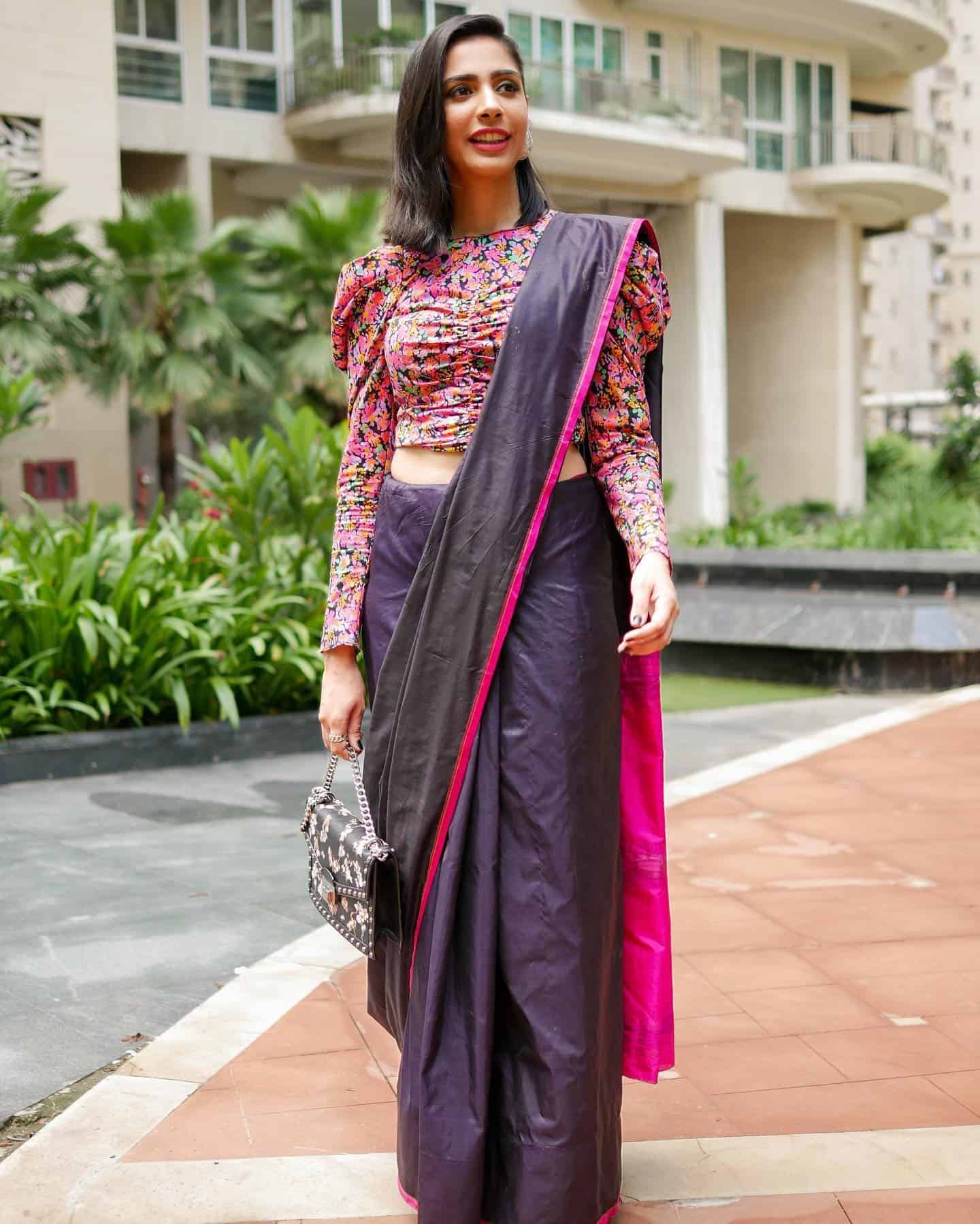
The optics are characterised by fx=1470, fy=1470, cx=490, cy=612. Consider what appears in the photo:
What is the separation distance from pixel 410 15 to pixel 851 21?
919 cm

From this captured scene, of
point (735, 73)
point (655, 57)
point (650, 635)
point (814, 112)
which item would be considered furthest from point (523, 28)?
point (650, 635)

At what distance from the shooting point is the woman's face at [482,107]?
229 centimetres

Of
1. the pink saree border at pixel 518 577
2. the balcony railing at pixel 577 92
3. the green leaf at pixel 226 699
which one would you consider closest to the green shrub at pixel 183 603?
the green leaf at pixel 226 699

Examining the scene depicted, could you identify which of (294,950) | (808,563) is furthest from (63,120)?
(294,950)

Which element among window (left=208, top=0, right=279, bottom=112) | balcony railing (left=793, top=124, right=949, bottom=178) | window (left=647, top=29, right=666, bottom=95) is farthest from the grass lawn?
balcony railing (left=793, top=124, right=949, bottom=178)

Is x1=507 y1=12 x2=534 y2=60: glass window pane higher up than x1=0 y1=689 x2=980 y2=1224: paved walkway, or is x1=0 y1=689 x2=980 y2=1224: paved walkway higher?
x1=507 y1=12 x2=534 y2=60: glass window pane

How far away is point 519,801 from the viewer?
219 centimetres

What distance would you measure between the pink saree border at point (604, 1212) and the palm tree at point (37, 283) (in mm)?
15228

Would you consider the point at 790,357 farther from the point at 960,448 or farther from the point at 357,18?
the point at 357,18

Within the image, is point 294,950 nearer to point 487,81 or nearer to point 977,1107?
point 977,1107

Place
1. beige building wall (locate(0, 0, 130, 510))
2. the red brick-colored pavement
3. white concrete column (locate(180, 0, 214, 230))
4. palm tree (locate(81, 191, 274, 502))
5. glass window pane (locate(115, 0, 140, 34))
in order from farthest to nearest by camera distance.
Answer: white concrete column (locate(180, 0, 214, 230)) → glass window pane (locate(115, 0, 140, 34)) → beige building wall (locate(0, 0, 130, 510)) → palm tree (locate(81, 191, 274, 502)) → the red brick-colored pavement

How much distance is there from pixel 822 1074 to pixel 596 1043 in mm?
1021

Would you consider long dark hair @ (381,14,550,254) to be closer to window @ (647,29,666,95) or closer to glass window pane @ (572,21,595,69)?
glass window pane @ (572,21,595,69)

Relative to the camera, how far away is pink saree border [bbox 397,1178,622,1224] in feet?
7.32
